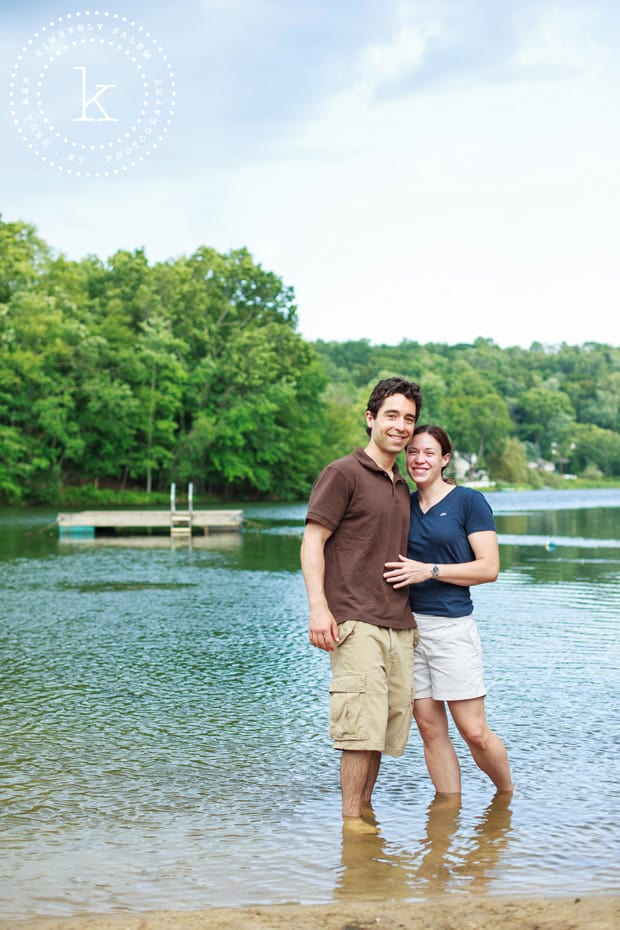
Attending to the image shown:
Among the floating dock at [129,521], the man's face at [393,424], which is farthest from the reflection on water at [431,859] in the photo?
the floating dock at [129,521]

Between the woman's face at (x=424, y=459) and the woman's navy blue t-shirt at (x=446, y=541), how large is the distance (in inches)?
4.8

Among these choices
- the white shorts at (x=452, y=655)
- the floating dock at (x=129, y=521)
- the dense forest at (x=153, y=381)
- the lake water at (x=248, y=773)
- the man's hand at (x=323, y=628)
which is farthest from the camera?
the dense forest at (x=153, y=381)

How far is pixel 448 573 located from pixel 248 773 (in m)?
1.97

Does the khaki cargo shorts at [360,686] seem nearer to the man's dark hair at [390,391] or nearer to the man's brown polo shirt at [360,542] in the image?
the man's brown polo shirt at [360,542]

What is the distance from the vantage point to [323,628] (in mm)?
4480

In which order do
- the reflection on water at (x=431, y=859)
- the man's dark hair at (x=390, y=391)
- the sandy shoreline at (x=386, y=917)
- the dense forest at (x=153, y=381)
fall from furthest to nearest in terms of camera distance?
1. the dense forest at (x=153, y=381)
2. the man's dark hair at (x=390, y=391)
3. the reflection on water at (x=431, y=859)
4. the sandy shoreline at (x=386, y=917)

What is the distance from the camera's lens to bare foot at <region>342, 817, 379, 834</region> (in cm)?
476

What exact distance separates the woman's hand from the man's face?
1.62 ft

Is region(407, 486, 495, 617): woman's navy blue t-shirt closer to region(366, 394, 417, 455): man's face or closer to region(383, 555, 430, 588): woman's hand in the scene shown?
region(383, 555, 430, 588): woman's hand

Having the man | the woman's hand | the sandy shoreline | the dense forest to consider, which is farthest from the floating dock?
the sandy shoreline

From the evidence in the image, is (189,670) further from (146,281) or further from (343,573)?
(146,281)

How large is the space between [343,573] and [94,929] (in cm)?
172

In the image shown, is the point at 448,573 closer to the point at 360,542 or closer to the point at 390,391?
the point at 360,542

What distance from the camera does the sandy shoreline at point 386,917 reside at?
3629 millimetres
